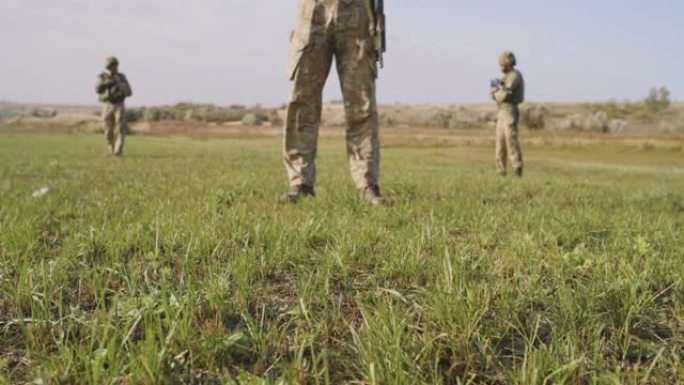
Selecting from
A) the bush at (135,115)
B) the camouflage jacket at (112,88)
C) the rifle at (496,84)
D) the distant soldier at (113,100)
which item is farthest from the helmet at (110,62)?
the bush at (135,115)

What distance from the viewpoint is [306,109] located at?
4.84 metres

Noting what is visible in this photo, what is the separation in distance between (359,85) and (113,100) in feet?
36.5

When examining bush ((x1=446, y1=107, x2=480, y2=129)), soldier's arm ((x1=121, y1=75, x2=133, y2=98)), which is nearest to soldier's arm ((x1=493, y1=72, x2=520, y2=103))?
soldier's arm ((x1=121, y1=75, x2=133, y2=98))

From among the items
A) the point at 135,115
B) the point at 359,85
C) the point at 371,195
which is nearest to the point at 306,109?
the point at 359,85

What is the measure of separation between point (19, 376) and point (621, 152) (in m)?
29.0

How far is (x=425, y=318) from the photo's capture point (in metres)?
1.60

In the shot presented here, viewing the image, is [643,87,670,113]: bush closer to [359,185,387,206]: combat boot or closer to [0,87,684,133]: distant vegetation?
[0,87,684,133]: distant vegetation

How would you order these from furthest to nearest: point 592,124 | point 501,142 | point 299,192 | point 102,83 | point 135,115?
point 135,115
point 592,124
point 102,83
point 501,142
point 299,192

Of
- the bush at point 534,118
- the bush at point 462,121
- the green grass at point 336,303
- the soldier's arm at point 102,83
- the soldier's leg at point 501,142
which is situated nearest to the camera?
the green grass at point 336,303

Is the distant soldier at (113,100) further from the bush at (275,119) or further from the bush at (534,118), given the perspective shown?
the bush at (275,119)

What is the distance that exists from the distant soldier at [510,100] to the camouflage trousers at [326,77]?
6833mm

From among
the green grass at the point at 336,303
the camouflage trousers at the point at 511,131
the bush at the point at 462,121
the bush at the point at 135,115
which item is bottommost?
the green grass at the point at 336,303

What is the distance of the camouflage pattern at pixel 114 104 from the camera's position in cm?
1347

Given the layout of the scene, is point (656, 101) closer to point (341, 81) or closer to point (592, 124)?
point (592, 124)
